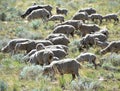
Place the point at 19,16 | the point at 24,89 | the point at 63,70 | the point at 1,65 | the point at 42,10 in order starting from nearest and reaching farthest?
the point at 24,89
the point at 63,70
the point at 1,65
the point at 42,10
the point at 19,16

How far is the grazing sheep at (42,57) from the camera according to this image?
15312 millimetres

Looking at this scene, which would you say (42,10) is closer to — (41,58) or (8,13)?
(8,13)

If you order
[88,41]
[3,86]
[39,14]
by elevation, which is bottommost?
[39,14]

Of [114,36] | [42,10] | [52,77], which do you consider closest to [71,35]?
[114,36]

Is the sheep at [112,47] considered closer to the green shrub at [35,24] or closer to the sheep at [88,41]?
the sheep at [88,41]

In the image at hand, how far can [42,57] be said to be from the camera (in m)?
15.5

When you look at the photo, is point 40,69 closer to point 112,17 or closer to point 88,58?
point 88,58

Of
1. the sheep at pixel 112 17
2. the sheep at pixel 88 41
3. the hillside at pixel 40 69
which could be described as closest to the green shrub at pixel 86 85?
the hillside at pixel 40 69

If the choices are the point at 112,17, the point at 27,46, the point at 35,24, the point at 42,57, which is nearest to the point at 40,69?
the point at 42,57

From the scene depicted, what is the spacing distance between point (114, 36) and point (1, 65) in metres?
8.74

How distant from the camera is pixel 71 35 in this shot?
73.0ft

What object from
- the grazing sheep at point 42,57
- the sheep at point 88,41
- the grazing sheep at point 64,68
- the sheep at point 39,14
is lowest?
the sheep at point 39,14

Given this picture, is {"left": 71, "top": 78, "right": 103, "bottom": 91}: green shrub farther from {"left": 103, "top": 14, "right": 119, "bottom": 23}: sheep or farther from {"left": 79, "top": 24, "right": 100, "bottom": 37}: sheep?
{"left": 103, "top": 14, "right": 119, "bottom": 23}: sheep

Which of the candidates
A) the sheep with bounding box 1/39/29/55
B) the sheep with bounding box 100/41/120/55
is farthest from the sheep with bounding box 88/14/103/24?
the sheep with bounding box 1/39/29/55
